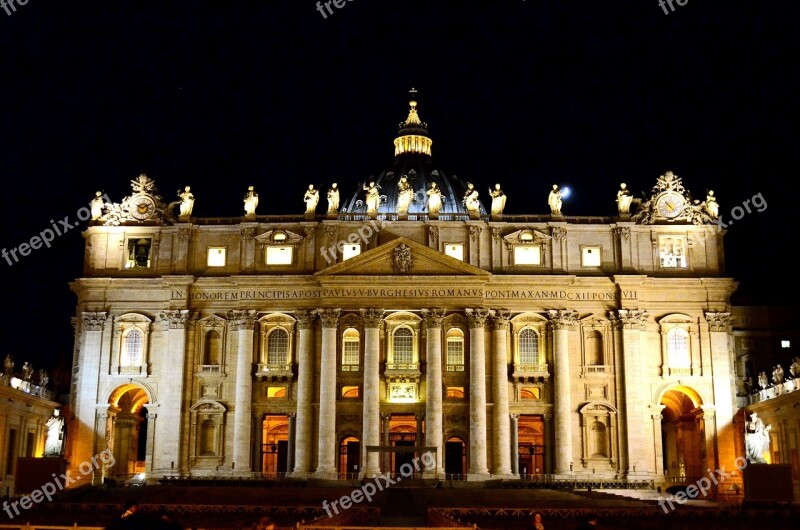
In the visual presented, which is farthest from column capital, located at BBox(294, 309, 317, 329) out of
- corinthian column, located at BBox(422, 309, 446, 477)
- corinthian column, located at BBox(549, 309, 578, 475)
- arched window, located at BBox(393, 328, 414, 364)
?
corinthian column, located at BBox(549, 309, 578, 475)

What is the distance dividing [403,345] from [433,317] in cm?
323

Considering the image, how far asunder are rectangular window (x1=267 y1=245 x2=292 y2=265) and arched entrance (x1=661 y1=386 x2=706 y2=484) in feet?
96.4

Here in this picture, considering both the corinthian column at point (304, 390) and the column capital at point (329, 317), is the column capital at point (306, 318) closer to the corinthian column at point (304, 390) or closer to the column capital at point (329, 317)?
the corinthian column at point (304, 390)

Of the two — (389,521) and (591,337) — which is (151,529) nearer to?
(389,521)

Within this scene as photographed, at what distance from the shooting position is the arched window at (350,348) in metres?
69.6

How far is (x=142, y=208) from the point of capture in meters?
72.7

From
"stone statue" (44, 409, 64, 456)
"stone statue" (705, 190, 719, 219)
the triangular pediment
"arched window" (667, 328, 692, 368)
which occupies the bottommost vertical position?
"stone statue" (44, 409, 64, 456)

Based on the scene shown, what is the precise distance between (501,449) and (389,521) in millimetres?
23273

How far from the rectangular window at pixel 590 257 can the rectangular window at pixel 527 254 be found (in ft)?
10.5

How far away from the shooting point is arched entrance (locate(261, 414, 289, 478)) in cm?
7188

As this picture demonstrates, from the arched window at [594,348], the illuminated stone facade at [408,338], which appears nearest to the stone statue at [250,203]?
the illuminated stone facade at [408,338]

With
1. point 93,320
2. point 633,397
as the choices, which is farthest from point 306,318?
point 633,397

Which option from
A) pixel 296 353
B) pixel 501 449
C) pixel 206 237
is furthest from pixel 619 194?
pixel 206 237

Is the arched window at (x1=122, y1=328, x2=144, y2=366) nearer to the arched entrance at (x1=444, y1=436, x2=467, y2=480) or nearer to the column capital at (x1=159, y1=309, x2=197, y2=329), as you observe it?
the column capital at (x1=159, y1=309, x2=197, y2=329)
